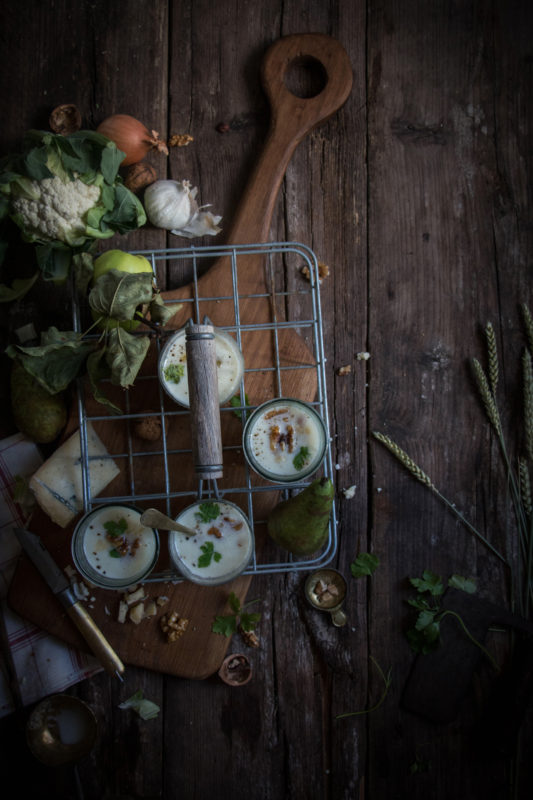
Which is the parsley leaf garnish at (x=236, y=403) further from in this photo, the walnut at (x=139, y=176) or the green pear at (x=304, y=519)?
the walnut at (x=139, y=176)

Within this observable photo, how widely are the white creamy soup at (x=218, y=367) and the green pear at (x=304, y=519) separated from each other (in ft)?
1.30

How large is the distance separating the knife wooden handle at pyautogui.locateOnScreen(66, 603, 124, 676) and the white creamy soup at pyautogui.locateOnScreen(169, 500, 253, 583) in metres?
0.42

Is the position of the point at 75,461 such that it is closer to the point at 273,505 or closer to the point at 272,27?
the point at 273,505

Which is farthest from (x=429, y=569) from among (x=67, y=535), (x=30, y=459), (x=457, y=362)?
(x=30, y=459)

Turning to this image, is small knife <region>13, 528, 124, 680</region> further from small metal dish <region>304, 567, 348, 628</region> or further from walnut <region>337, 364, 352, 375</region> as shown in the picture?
walnut <region>337, 364, 352, 375</region>

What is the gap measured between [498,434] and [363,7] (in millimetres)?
1715

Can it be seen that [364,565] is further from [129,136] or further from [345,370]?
[129,136]

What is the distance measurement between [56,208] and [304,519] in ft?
4.11

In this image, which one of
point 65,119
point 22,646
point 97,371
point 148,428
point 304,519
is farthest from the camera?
point 65,119

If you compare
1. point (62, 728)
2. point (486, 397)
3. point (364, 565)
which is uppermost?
point (486, 397)

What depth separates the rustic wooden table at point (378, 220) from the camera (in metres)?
2.10

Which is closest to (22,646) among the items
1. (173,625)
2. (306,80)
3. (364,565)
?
(173,625)

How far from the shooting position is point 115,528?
1.74 metres

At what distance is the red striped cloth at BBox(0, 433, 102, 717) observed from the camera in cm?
198
